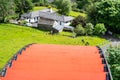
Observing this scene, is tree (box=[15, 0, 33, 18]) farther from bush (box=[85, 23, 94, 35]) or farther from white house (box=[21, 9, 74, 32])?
bush (box=[85, 23, 94, 35])

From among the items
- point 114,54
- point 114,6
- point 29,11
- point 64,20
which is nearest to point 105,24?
point 114,6

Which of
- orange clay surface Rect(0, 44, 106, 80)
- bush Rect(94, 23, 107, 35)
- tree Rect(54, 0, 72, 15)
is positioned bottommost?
bush Rect(94, 23, 107, 35)

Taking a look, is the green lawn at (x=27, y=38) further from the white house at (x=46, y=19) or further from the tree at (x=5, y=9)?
the white house at (x=46, y=19)

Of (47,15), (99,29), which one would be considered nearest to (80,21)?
(47,15)

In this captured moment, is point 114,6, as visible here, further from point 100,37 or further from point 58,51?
point 58,51

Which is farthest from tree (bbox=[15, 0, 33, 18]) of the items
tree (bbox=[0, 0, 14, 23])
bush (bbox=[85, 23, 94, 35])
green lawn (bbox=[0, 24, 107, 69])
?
bush (bbox=[85, 23, 94, 35])

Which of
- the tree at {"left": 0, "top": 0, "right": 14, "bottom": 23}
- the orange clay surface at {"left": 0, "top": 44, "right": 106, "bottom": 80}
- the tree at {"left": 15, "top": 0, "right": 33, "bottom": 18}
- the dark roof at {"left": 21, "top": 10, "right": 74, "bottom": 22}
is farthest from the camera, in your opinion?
the tree at {"left": 15, "top": 0, "right": 33, "bottom": 18}
